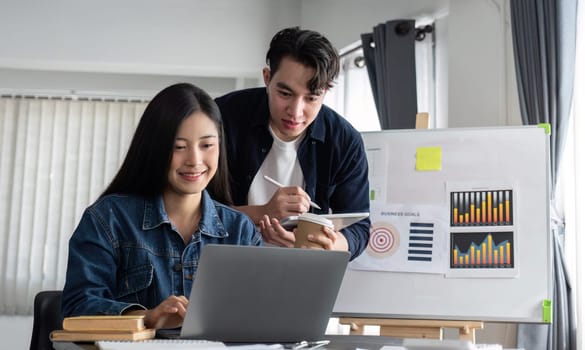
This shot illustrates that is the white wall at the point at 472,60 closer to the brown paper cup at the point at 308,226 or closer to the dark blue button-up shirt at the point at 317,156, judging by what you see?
the dark blue button-up shirt at the point at 317,156

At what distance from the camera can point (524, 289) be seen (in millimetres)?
2658

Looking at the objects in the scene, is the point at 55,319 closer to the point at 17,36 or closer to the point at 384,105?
the point at 384,105

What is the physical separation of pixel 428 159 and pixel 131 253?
1.49 metres

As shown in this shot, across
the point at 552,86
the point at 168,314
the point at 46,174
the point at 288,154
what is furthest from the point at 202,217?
the point at 46,174

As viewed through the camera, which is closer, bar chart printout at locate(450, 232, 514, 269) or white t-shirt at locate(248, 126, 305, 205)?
white t-shirt at locate(248, 126, 305, 205)

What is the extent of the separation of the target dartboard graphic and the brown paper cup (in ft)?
3.38

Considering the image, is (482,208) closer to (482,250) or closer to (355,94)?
(482,250)

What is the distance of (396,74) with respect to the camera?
160 inches

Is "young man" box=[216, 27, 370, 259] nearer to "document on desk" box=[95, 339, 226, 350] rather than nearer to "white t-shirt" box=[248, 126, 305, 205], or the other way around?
"white t-shirt" box=[248, 126, 305, 205]

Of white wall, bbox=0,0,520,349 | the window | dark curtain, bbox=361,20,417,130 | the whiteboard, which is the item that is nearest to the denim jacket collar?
the whiteboard

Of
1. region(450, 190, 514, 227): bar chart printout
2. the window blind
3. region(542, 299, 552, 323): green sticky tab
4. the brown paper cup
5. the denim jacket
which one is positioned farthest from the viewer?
the window blind

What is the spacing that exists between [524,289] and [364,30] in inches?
87.0

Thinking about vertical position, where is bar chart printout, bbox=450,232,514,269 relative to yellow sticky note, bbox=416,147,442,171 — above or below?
below

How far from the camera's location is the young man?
222cm
